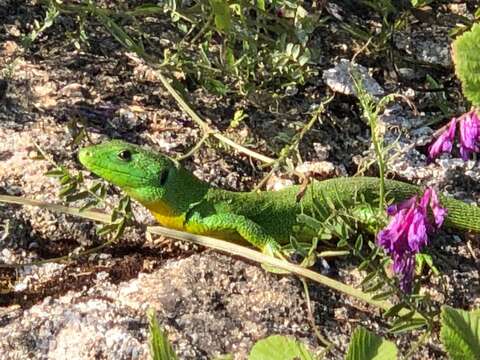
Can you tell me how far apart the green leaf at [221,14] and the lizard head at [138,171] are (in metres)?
0.54

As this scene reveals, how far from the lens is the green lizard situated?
338 cm

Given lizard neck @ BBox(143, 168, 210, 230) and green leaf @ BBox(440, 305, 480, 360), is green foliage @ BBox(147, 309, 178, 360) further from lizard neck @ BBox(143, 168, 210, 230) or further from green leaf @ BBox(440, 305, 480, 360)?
lizard neck @ BBox(143, 168, 210, 230)

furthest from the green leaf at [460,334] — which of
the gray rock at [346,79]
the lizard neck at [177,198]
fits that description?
the gray rock at [346,79]

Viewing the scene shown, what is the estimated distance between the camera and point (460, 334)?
1.36 metres

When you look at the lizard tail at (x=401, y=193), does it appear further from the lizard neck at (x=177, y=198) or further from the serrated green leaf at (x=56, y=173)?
the serrated green leaf at (x=56, y=173)

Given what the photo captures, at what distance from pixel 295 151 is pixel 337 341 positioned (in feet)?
2.81

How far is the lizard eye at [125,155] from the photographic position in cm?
332

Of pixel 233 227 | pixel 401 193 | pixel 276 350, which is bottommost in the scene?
pixel 233 227

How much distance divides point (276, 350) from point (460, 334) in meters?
0.37

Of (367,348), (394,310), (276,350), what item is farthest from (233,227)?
(367,348)

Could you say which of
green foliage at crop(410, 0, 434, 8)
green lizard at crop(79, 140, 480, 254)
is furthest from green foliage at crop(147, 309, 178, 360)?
green foliage at crop(410, 0, 434, 8)

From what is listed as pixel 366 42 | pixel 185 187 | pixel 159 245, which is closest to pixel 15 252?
pixel 159 245

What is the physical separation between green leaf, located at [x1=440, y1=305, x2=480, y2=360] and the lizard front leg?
1913 millimetres

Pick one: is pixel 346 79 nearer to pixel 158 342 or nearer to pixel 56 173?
pixel 56 173
